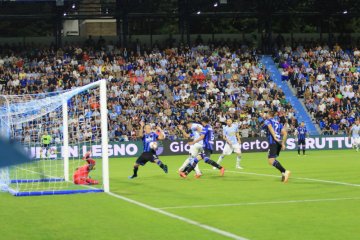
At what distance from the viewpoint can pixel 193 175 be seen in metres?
21.9

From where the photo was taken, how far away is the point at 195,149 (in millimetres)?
20500

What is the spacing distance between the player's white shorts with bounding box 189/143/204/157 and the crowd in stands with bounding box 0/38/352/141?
1814cm

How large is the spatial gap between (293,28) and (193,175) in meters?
50.1

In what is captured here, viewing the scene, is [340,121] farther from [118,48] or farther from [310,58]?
[118,48]

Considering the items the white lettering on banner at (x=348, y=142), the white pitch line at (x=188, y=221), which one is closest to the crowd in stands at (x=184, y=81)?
the white lettering on banner at (x=348, y=142)

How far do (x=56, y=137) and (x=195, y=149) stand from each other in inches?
342

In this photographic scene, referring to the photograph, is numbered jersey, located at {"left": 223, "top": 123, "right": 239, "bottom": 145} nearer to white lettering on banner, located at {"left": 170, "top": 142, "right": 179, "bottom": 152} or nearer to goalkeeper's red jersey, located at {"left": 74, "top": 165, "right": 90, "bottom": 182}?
goalkeeper's red jersey, located at {"left": 74, "top": 165, "right": 90, "bottom": 182}

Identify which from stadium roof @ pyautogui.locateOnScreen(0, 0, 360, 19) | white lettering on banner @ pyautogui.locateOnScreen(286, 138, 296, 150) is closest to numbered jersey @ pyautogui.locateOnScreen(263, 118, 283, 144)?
white lettering on banner @ pyautogui.locateOnScreen(286, 138, 296, 150)

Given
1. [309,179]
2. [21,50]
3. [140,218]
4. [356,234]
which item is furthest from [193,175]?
[21,50]

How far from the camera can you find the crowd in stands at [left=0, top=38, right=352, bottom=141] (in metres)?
41.5

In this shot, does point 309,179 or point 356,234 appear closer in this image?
point 356,234

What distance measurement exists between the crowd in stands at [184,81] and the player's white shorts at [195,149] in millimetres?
18137

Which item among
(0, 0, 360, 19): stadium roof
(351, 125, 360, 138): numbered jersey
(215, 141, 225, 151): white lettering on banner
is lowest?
(215, 141, 225, 151): white lettering on banner

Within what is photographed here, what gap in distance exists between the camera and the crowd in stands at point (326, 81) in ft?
144
